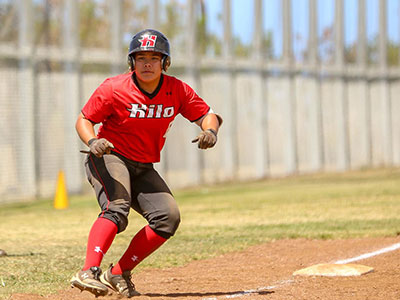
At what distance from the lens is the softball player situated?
6262 millimetres

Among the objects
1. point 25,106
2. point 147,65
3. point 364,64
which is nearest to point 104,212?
point 147,65

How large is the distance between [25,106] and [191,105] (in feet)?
42.3

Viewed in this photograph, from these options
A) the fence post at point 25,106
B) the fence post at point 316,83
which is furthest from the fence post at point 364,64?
the fence post at point 25,106

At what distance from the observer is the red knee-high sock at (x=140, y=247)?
6367mm

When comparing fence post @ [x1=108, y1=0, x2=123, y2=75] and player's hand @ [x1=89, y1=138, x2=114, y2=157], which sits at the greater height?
fence post @ [x1=108, y1=0, x2=123, y2=75]

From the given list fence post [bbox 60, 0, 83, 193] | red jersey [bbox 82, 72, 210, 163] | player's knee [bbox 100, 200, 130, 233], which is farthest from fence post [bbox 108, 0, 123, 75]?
player's knee [bbox 100, 200, 130, 233]

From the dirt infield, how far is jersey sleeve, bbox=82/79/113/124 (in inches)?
55.1

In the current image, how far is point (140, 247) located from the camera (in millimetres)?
6383

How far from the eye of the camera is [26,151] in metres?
19.0

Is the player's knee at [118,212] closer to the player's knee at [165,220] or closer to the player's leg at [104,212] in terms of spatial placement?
the player's leg at [104,212]

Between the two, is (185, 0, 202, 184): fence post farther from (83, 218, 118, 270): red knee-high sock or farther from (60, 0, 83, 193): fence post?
(83, 218, 118, 270): red knee-high sock

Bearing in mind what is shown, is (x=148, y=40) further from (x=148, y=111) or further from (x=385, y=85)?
(x=385, y=85)

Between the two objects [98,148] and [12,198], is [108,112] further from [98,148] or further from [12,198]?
[12,198]

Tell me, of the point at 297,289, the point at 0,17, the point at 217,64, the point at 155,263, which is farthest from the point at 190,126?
the point at 297,289
